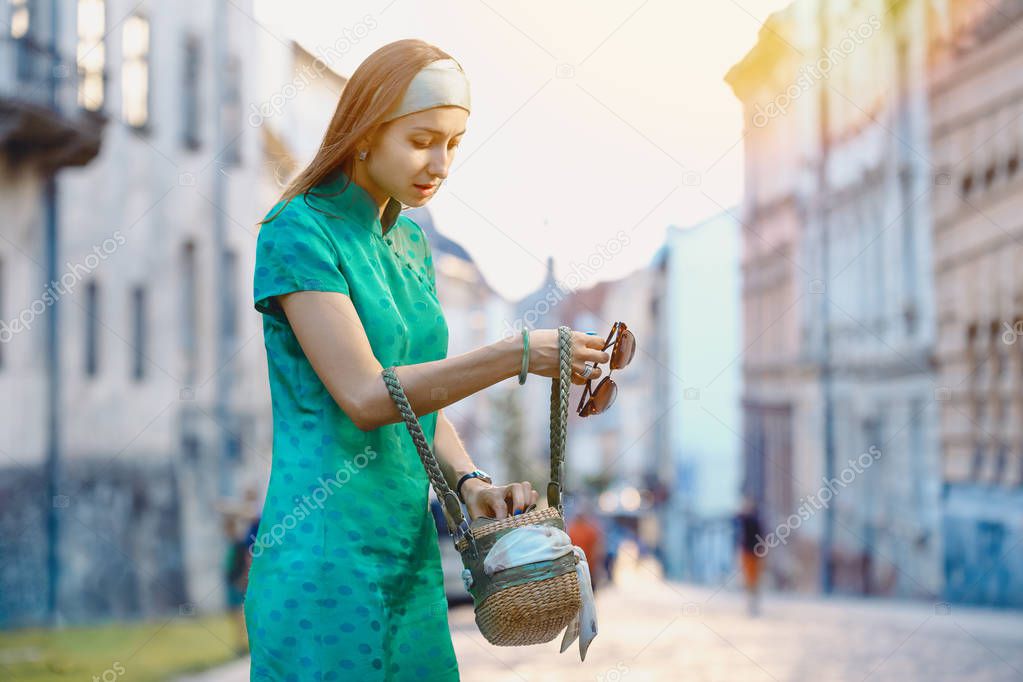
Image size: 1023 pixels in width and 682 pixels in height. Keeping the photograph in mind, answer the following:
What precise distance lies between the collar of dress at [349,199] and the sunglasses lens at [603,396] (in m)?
0.36

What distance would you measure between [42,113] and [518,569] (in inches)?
514

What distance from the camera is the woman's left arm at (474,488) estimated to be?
185 cm

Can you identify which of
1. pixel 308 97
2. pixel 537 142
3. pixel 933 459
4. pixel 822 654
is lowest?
pixel 822 654

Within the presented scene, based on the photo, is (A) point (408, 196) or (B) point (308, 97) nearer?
(A) point (408, 196)

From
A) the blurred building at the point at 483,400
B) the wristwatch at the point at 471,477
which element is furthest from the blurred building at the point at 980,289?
the wristwatch at the point at 471,477

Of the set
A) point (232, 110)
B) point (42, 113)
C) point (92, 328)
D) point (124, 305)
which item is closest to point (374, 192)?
point (42, 113)

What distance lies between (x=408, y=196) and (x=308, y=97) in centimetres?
1560

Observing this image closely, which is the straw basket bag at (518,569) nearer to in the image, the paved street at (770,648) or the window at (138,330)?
the paved street at (770,648)

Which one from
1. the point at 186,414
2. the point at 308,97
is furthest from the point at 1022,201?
the point at 186,414

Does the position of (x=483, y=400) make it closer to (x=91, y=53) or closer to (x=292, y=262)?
(x=91, y=53)

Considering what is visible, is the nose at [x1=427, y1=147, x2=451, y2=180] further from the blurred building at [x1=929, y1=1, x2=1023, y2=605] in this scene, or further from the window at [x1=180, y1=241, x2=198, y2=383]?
the window at [x1=180, y1=241, x2=198, y2=383]

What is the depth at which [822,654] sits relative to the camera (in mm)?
10570

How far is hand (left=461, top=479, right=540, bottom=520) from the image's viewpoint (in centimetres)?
184

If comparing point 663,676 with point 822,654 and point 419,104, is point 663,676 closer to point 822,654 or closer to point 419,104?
point 822,654
